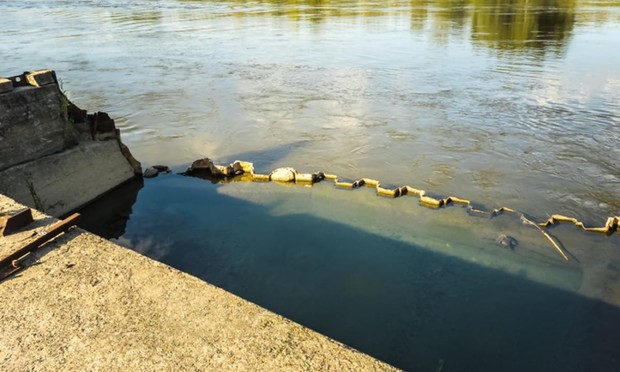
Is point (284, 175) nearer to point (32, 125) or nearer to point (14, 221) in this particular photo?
point (32, 125)

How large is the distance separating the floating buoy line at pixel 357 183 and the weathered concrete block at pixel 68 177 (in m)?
1.44

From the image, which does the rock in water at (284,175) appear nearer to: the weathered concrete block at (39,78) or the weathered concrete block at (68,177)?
the weathered concrete block at (68,177)

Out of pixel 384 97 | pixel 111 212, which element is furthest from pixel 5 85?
pixel 384 97

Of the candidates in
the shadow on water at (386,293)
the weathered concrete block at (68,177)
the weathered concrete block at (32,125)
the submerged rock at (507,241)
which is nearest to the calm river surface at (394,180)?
the shadow on water at (386,293)

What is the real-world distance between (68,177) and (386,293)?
5.16 meters

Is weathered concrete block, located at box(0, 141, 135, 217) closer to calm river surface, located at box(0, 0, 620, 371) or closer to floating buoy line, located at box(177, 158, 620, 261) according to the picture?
calm river surface, located at box(0, 0, 620, 371)

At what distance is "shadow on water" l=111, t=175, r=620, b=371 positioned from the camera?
4715 mm

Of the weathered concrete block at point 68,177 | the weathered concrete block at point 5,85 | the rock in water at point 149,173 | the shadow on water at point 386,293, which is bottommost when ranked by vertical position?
the shadow on water at point 386,293

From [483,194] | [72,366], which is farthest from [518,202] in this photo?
[72,366]

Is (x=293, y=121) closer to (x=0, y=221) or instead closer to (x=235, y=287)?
(x=235, y=287)

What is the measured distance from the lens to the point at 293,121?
12.0 metres

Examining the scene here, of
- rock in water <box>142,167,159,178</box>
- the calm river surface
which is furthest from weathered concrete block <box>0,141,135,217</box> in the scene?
the calm river surface

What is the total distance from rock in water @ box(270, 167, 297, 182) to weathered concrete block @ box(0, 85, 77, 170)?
351 centimetres

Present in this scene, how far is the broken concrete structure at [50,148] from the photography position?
249 inches
